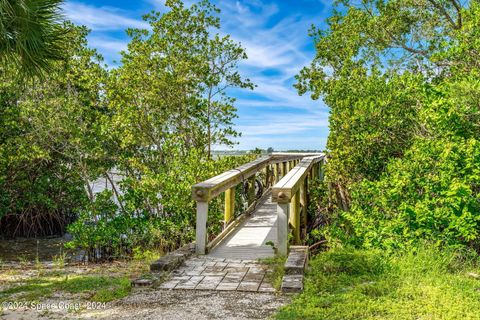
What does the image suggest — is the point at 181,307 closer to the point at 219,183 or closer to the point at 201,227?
the point at 201,227

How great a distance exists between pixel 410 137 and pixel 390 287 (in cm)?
400

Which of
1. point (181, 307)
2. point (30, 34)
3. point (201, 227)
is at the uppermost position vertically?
point (30, 34)

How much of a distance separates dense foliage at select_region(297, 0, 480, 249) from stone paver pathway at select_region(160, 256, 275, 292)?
184 cm

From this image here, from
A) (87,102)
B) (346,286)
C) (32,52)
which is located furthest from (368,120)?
(87,102)

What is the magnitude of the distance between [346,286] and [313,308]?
0.84m

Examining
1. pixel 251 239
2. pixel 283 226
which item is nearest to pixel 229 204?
pixel 251 239

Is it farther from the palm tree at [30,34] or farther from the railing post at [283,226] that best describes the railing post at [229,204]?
the palm tree at [30,34]

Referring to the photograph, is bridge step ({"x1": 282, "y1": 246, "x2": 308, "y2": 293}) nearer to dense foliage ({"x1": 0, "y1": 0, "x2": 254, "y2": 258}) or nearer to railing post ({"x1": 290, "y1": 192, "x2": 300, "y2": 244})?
railing post ({"x1": 290, "y1": 192, "x2": 300, "y2": 244})

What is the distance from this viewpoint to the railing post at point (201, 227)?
619 centimetres

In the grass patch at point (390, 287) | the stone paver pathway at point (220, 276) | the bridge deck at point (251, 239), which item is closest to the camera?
the grass patch at point (390, 287)

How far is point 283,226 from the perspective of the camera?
19.6 feet

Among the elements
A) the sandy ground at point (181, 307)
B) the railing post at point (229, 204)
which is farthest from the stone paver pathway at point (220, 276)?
the railing post at point (229, 204)

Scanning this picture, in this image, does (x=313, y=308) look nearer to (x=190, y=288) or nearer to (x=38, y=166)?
(x=190, y=288)

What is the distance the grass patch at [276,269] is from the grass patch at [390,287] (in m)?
0.30
